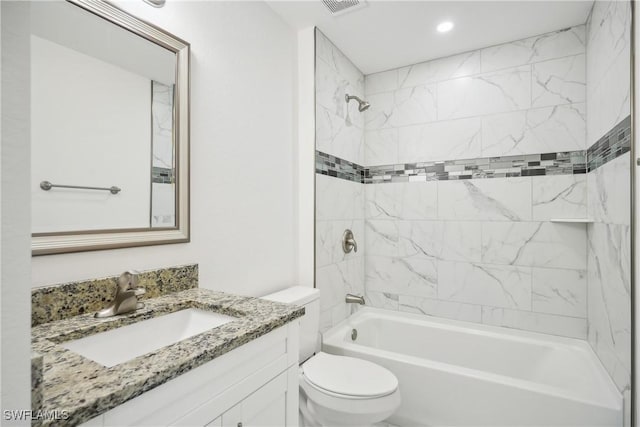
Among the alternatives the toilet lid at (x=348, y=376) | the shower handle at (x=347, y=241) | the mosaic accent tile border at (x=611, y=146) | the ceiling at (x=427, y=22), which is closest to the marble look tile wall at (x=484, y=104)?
the ceiling at (x=427, y=22)

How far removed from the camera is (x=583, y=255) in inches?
85.0

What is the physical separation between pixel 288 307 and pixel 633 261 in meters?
1.44

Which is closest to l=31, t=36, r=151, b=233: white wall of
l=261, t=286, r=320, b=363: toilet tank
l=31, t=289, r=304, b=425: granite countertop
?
l=31, t=289, r=304, b=425: granite countertop

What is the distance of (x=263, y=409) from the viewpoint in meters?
1.03

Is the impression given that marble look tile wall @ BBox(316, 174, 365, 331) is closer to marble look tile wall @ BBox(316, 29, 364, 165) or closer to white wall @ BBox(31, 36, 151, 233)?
marble look tile wall @ BBox(316, 29, 364, 165)

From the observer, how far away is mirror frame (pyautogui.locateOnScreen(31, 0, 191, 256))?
1049 mm

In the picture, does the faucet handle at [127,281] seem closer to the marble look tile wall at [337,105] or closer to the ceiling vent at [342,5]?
Answer: the marble look tile wall at [337,105]

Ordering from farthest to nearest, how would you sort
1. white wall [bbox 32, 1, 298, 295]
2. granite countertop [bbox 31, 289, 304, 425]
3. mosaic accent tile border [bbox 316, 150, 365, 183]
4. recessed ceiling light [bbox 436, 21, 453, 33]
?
1. mosaic accent tile border [bbox 316, 150, 365, 183]
2. recessed ceiling light [bbox 436, 21, 453, 33]
3. white wall [bbox 32, 1, 298, 295]
4. granite countertop [bbox 31, 289, 304, 425]

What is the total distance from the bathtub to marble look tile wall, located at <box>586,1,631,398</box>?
0.16m

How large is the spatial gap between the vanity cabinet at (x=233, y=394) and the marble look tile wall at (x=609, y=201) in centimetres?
146

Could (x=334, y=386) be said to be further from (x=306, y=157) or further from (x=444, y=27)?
(x=444, y=27)

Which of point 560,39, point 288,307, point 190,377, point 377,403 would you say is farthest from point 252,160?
point 560,39

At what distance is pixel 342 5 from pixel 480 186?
1.59 metres

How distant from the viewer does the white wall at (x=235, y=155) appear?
1.40 meters
